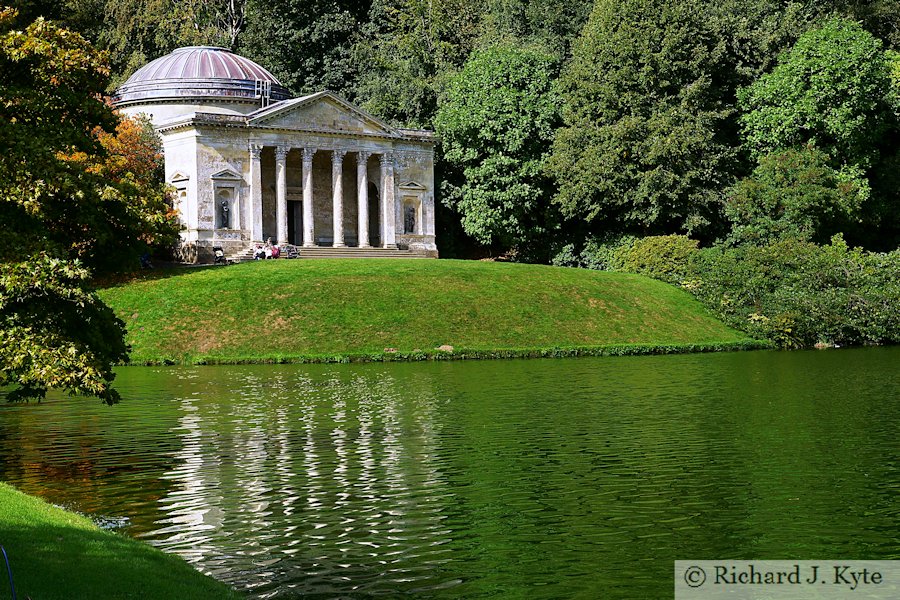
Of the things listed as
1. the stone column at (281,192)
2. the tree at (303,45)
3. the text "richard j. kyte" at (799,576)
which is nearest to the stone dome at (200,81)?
the stone column at (281,192)

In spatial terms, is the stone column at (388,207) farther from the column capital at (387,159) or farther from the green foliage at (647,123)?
the green foliage at (647,123)

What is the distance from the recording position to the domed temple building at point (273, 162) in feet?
206

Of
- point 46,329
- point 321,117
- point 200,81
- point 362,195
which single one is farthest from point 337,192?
point 46,329

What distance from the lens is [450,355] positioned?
4288 cm

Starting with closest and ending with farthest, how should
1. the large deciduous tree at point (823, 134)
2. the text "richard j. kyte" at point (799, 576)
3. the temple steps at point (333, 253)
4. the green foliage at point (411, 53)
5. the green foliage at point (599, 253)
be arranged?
the text "richard j. kyte" at point (799, 576) → the large deciduous tree at point (823, 134) → the temple steps at point (333, 253) → the green foliage at point (599, 253) → the green foliage at point (411, 53)

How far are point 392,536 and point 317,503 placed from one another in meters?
2.17

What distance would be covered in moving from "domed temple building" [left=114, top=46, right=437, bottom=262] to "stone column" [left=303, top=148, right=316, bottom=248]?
60 mm

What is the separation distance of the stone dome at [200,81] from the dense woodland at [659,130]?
5.80 metres

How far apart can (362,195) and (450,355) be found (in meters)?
27.5

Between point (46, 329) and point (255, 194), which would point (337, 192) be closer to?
point (255, 194)

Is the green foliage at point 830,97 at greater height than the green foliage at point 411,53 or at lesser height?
lesser

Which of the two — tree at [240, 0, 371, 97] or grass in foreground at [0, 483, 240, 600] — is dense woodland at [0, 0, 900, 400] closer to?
tree at [240, 0, 371, 97]

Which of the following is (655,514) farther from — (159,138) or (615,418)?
(159,138)

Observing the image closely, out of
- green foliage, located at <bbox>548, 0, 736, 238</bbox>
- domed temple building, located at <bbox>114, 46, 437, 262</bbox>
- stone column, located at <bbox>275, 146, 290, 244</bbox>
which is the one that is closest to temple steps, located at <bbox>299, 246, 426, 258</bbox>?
domed temple building, located at <bbox>114, 46, 437, 262</bbox>
